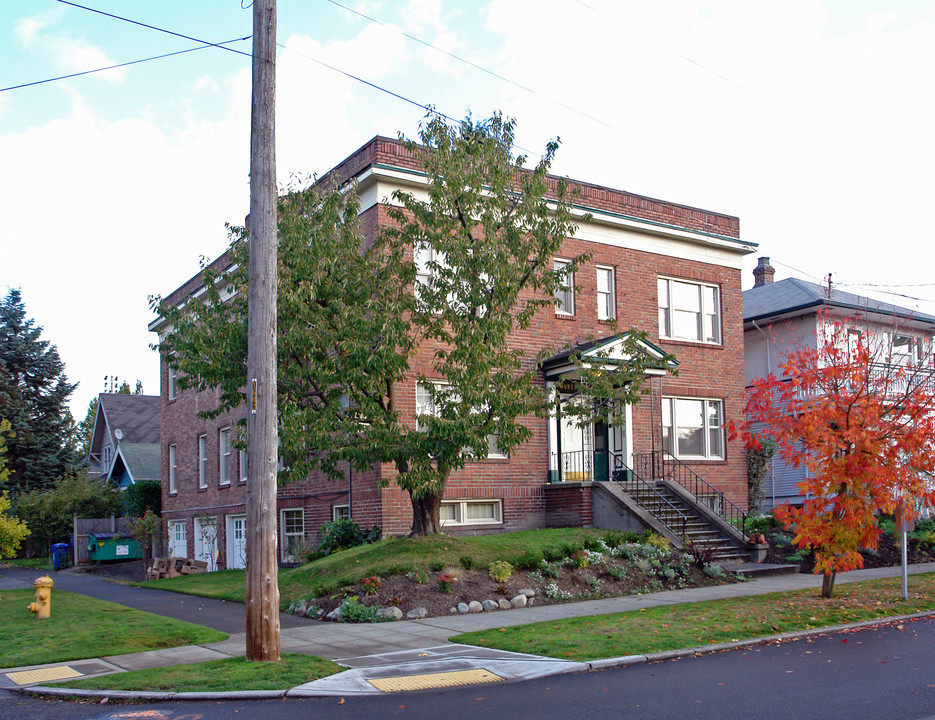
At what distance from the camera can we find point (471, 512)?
821 inches

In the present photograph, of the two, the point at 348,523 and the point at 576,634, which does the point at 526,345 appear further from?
the point at 576,634

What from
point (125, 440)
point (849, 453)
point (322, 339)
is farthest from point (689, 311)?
point (125, 440)

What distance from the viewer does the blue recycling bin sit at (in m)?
32.6

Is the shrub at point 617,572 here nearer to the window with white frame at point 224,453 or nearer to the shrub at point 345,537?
the shrub at point 345,537

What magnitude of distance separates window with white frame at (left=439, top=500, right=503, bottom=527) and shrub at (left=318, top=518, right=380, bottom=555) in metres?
1.77

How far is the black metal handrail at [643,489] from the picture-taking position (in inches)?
777

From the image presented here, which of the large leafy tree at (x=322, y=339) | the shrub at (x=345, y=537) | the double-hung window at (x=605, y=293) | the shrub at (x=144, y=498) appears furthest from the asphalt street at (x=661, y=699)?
the shrub at (x=144, y=498)

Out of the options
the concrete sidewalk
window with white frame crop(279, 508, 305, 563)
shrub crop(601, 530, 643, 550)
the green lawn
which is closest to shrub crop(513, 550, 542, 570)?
the green lawn

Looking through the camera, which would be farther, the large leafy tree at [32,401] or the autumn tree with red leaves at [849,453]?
the large leafy tree at [32,401]

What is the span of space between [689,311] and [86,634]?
17757mm

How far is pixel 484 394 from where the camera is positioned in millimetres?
15062

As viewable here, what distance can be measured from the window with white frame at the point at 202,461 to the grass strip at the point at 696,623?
1938 centimetres

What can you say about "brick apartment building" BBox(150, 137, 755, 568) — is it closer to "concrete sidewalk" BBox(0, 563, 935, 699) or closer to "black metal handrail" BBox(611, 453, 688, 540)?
"black metal handrail" BBox(611, 453, 688, 540)

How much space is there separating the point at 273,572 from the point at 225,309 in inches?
292
